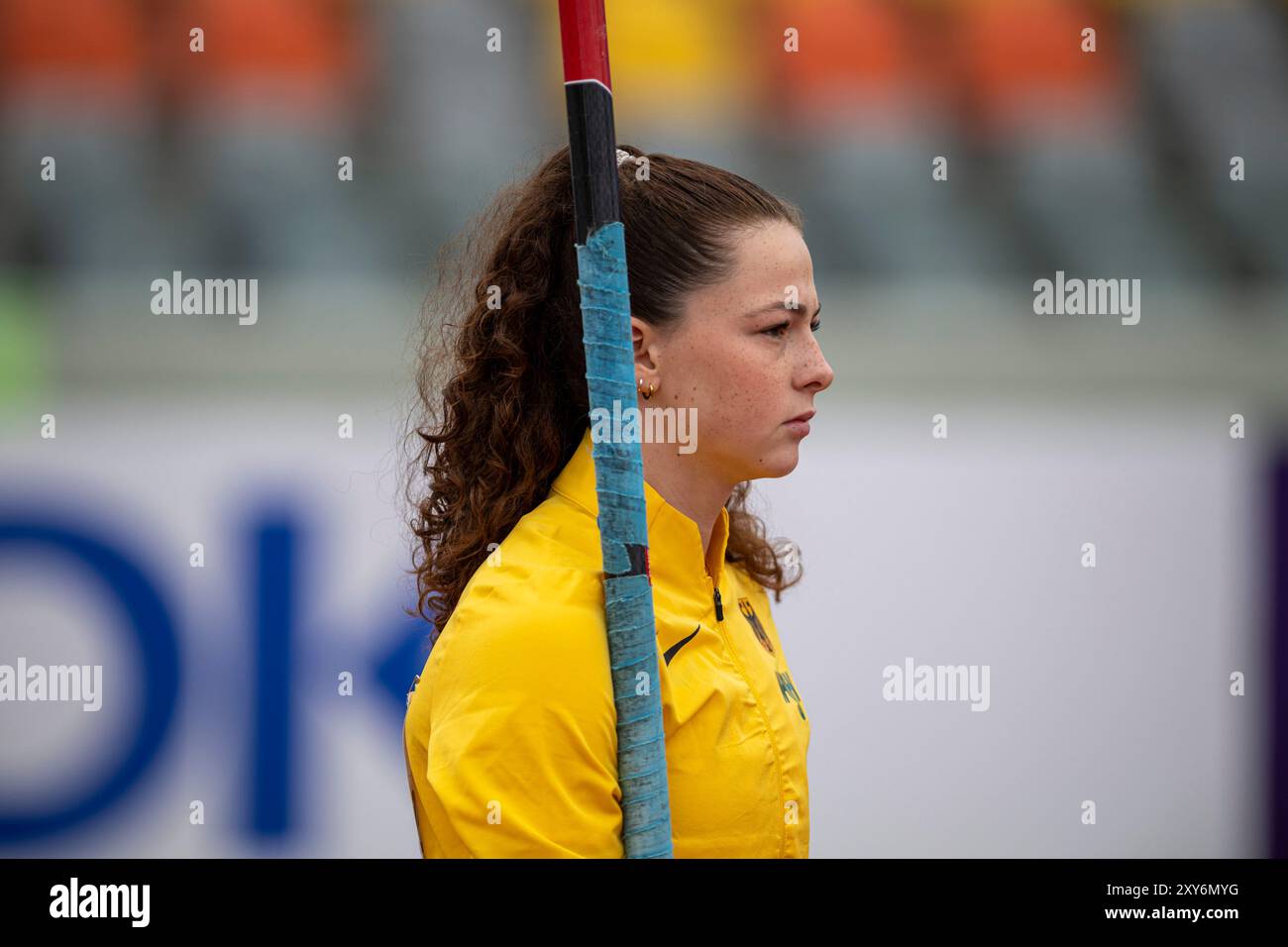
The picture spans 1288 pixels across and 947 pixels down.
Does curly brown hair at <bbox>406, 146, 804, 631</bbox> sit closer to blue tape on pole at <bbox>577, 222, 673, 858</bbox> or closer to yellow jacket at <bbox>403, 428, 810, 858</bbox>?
yellow jacket at <bbox>403, 428, 810, 858</bbox>

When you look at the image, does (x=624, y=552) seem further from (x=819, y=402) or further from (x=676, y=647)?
(x=819, y=402)

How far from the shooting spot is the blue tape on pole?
1.13 meters

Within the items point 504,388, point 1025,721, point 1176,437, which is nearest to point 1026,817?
point 1025,721

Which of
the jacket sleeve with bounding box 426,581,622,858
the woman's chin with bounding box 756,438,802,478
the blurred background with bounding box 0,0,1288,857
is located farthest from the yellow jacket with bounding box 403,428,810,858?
the blurred background with bounding box 0,0,1288,857

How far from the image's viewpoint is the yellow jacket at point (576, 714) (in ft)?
3.76

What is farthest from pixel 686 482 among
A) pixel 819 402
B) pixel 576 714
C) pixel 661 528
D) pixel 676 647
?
pixel 819 402

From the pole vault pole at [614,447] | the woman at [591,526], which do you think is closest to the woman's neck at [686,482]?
the woman at [591,526]

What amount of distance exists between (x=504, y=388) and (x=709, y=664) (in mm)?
381

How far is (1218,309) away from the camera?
343 centimetres

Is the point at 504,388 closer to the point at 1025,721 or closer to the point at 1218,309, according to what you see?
the point at 1025,721

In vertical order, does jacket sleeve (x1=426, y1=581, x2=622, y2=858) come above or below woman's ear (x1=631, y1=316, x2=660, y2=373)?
below

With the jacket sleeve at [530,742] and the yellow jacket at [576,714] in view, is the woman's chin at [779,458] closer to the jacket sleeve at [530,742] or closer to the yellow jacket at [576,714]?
the yellow jacket at [576,714]

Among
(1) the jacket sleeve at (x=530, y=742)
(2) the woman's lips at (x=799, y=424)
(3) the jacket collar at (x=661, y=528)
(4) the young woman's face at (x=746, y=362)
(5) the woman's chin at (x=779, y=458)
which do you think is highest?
(4) the young woman's face at (x=746, y=362)

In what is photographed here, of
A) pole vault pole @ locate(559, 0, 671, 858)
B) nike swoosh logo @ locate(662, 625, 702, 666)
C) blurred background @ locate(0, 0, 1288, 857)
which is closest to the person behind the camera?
pole vault pole @ locate(559, 0, 671, 858)
